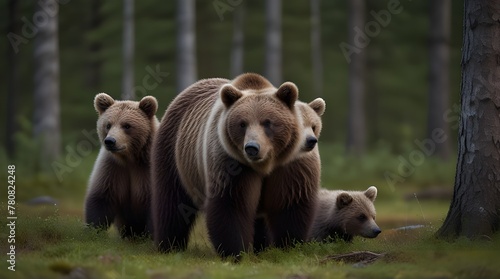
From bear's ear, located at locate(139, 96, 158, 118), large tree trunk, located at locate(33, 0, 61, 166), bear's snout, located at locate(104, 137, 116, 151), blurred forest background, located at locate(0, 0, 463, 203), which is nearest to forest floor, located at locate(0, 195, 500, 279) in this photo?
bear's snout, located at locate(104, 137, 116, 151)

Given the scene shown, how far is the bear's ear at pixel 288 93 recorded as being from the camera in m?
6.72

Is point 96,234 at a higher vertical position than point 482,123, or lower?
lower

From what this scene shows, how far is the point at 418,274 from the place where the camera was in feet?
18.5

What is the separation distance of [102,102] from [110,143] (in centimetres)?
81

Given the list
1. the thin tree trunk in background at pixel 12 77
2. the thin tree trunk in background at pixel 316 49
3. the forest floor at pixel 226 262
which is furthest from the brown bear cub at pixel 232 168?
the thin tree trunk in background at pixel 316 49

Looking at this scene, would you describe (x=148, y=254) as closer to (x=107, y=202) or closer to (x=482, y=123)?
(x=107, y=202)

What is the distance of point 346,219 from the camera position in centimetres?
907

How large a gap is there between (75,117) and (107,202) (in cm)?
1842

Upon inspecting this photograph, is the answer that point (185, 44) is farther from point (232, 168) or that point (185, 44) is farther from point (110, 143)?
point (232, 168)

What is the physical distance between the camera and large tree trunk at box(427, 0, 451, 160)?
19.8 metres

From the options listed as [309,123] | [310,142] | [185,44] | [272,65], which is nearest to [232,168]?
[310,142]

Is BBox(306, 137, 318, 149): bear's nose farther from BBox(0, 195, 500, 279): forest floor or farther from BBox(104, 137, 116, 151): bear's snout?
BBox(104, 137, 116, 151): bear's snout

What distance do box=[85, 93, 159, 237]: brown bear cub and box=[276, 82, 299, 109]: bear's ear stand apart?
2.48 meters

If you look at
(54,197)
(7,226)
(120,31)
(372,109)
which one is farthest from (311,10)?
(7,226)
